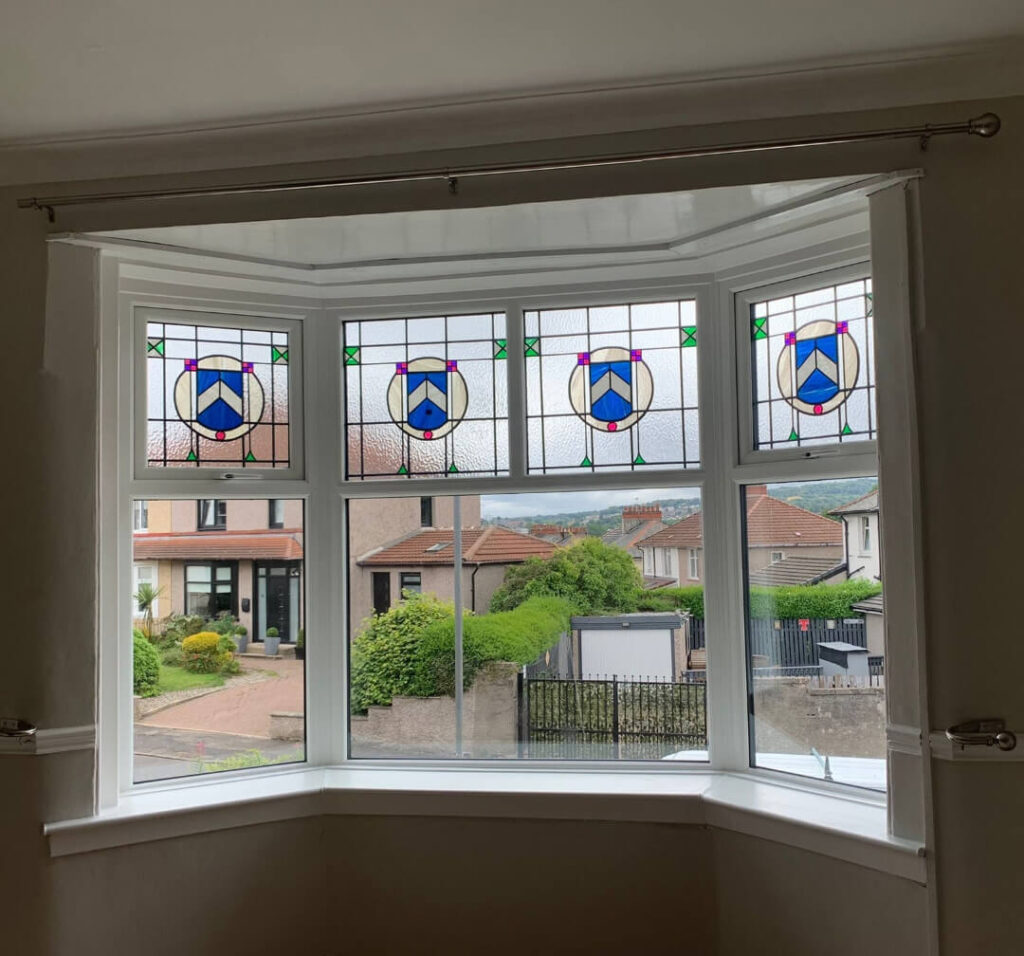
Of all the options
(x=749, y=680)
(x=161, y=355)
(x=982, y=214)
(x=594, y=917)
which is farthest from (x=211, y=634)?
(x=982, y=214)

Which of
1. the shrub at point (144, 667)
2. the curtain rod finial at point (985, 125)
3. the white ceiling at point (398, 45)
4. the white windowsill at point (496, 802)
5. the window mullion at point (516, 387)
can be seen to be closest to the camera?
the white ceiling at point (398, 45)

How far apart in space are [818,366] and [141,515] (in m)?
2.19

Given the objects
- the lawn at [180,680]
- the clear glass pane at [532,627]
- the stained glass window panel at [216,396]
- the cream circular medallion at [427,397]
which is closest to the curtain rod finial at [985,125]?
the clear glass pane at [532,627]

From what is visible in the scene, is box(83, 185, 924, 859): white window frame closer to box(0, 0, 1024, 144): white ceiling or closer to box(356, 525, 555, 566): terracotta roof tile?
box(356, 525, 555, 566): terracotta roof tile

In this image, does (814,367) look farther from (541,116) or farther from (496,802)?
(496,802)

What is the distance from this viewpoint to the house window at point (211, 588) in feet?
9.37

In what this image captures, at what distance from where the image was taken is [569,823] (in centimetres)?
258

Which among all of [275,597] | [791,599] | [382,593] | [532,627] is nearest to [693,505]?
[791,599]

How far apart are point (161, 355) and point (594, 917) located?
2.24 m

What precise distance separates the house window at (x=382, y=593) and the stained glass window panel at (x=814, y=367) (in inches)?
51.8

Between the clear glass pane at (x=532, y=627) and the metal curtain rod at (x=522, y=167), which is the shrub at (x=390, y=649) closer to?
the clear glass pane at (x=532, y=627)

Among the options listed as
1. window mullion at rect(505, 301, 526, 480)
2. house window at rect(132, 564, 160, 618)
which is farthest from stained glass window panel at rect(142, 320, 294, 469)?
window mullion at rect(505, 301, 526, 480)

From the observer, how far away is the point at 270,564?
294 centimetres

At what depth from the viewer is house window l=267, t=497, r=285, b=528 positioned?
9.66 feet
